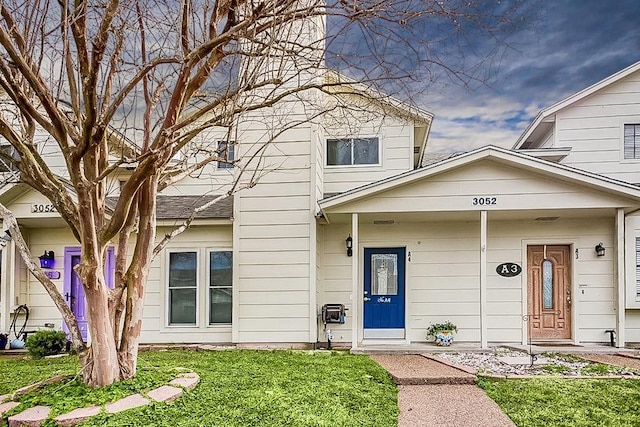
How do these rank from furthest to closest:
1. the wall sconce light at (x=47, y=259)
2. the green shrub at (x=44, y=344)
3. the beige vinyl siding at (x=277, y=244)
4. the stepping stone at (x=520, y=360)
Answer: the wall sconce light at (x=47, y=259) < the beige vinyl siding at (x=277, y=244) < the green shrub at (x=44, y=344) < the stepping stone at (x=520, y=360)

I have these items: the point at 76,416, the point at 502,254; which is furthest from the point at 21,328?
the point at 502,254

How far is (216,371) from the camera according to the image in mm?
6812

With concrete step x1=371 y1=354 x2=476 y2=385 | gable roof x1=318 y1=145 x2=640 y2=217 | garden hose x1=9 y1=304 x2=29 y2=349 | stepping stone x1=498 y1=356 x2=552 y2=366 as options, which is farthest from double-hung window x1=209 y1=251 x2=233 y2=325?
stepping stone x1=498 y1=356 x2=552 y2=366

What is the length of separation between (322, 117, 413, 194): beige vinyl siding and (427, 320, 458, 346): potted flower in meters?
3.31

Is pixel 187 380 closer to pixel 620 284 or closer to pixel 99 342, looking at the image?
pixel 99 342

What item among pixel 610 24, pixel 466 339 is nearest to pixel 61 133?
pixel 466 339

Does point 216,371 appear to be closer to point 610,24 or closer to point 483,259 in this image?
point 483,259

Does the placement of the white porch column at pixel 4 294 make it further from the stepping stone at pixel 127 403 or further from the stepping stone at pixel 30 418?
the stepping stone at pixel 127 403

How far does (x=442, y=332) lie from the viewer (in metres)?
9.59

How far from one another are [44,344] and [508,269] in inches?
351

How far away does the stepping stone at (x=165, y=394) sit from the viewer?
511 cm

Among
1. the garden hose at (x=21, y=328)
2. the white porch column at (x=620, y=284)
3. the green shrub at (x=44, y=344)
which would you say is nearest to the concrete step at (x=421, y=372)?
the white porch column at (x=620, y=284)

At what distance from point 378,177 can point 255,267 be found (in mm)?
3302

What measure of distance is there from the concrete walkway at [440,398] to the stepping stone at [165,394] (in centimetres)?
234
